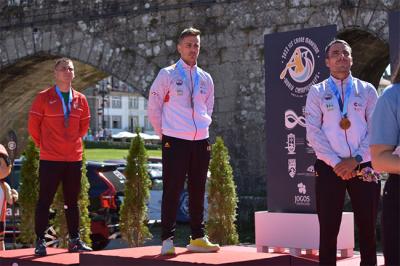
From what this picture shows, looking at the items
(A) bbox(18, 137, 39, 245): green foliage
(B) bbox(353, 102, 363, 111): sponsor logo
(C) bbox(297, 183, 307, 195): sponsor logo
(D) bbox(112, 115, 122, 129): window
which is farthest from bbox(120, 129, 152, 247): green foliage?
(D) bbox(112, 115, 122, 129): window

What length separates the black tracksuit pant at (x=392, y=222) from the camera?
10.2 ft

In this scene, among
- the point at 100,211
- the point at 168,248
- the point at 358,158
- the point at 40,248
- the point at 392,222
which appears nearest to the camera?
the point at 392,222

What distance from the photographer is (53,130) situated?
20.2ft

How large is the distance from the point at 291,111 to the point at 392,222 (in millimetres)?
3878

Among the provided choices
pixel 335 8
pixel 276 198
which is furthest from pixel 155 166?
pixel 276 198

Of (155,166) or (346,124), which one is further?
(155,166)

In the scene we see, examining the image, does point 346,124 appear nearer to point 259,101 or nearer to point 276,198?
point 276,198

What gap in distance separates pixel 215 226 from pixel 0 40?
7.48 m

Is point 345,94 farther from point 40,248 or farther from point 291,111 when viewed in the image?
point 40,248

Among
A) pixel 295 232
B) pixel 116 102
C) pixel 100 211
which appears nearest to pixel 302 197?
pixel 295 232

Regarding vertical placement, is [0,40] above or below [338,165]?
above

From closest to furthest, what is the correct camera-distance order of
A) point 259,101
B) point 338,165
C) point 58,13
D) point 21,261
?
point 338,165 < point 21,261 < point 259,101 < point 58,13

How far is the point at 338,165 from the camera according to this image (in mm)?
4484

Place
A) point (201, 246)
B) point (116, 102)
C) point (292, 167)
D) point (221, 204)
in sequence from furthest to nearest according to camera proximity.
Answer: point (116, 102)
point (221, 204)
point (292, 167)
point (201, 246)
